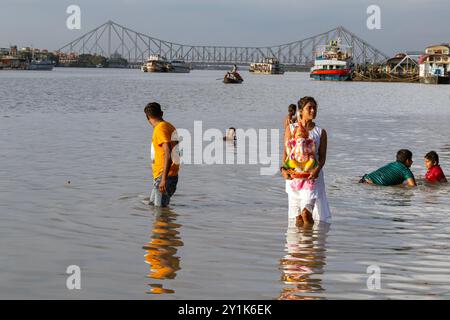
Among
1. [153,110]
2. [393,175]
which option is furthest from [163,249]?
[393,175]

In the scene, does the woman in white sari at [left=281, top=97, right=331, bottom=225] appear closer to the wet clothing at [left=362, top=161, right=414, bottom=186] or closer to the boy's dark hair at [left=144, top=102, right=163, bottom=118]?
the boy's dark hair at [left=144, top=102, right=163, bottom=118]

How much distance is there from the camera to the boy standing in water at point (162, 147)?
9.52 meters

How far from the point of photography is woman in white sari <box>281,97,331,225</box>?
321 inches

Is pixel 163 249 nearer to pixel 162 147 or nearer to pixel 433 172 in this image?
pixel 162 147

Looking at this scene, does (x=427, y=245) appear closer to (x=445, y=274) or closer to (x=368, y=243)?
(x=368, y=243)

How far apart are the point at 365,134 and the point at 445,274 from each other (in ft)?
63.3

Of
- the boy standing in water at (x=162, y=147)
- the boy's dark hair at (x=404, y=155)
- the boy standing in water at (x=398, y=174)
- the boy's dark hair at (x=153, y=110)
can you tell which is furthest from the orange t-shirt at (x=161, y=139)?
the boy standing in water at (x=398, y=174)

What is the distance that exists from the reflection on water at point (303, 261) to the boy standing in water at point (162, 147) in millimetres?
1577

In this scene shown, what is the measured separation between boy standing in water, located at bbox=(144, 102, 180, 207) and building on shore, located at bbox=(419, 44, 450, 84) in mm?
107747

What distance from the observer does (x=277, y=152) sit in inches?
767

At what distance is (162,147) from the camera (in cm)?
959

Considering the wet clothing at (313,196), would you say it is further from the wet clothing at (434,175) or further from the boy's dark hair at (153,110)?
the wet clothing at (434,175)

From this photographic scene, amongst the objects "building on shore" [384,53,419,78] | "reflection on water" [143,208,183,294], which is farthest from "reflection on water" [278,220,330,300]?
"building on shore" [384,53,419,78]

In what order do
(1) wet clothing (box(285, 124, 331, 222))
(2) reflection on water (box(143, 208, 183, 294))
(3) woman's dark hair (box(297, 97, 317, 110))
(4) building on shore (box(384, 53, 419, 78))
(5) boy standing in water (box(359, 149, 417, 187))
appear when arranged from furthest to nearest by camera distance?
(4) building on shore (box(384, 53, 419, 78))
(5) boy standing in water (box(359, 149, 417, 187))
(1) wet clothing (box(285, 124, 331, 222))
(3) woman's dark hair (box(297, 97, 317, 110))
(2) reflection on water (box(143, 208, 183, 294))
